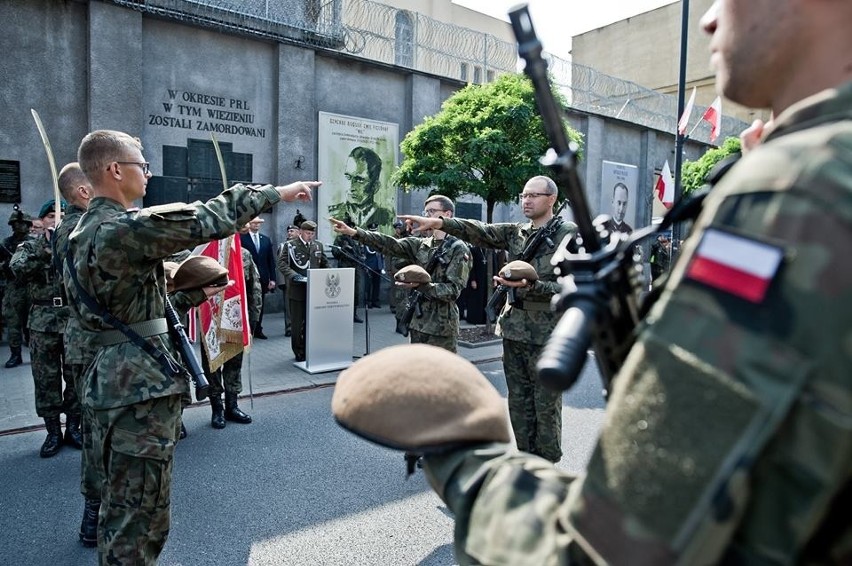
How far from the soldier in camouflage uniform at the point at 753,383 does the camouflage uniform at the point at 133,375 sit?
2.36 meters

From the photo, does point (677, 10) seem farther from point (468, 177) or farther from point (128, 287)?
point (128, 287)

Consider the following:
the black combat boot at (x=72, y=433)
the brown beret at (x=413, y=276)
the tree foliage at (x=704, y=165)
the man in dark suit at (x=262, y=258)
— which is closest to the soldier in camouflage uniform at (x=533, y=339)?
the brown beret at (x=413, y=276)

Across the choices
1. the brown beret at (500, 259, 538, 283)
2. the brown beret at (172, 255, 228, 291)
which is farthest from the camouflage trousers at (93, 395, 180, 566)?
the brown beret at (500, 259, 538, 283)

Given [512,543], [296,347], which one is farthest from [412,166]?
→ [512,543]

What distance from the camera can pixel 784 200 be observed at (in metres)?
0.66

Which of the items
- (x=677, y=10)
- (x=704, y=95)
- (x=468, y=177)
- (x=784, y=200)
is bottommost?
(x=784, y=200)

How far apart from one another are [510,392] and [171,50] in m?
9.67

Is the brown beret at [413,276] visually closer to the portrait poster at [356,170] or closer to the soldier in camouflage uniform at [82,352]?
the soldier in camouflage uniform at [82,352]

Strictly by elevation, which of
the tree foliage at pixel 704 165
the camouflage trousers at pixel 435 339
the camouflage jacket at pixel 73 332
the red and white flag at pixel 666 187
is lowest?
the camouflage trousers at pixel 435 339

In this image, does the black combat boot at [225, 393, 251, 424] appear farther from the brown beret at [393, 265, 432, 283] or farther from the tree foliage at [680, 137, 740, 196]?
the tree foliage at [680, 137, 740, 196]

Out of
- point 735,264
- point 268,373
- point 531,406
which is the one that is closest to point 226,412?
point 268,373

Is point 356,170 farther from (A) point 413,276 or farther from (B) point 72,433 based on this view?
(B) point 72,433

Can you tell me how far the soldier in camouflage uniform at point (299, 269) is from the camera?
332 inches

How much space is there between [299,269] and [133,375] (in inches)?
249
